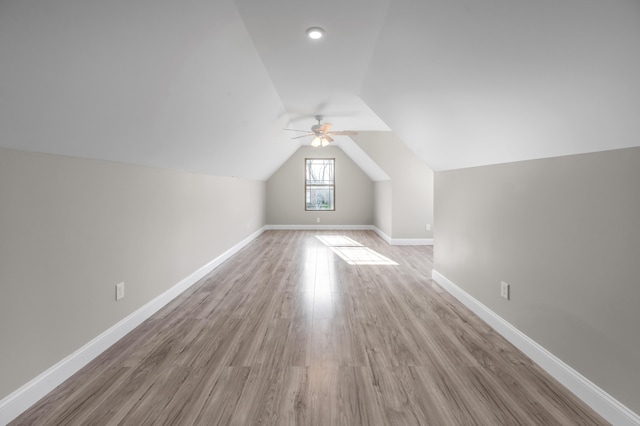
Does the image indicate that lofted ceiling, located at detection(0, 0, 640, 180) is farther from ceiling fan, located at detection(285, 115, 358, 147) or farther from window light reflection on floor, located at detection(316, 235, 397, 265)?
window light reflection on floor, located at detection(316, 235, 397, 265)

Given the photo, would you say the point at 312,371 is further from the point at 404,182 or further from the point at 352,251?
the point at 404,182

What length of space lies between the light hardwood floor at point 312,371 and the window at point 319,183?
18.3 feet

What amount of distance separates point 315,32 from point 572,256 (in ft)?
7.48

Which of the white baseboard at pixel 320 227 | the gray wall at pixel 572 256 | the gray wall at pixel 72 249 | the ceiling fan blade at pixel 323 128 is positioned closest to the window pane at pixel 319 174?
the white baseboard at pixel 320 227

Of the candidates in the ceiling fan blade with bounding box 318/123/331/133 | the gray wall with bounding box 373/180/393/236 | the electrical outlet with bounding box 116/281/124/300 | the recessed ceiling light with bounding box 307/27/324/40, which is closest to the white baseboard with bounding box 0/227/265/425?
the electrical outlet with bounding box 116/281/124/300

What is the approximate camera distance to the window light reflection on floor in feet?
16.2

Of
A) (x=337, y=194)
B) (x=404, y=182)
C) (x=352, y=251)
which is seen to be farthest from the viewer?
(x=337, y=194)

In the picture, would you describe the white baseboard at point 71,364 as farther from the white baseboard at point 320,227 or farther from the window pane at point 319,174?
the window pane at point 319,174

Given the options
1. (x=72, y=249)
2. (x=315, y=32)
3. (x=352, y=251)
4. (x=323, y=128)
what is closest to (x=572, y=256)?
(x=315, y=32)

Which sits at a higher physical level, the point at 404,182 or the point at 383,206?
the point at 404,182

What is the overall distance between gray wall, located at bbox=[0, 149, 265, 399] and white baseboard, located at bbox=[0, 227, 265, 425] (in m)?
0.04

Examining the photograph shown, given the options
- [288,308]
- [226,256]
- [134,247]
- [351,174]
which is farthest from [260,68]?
[351,174]

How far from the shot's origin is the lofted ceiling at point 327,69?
1240 mm

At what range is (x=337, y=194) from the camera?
8750 mm
